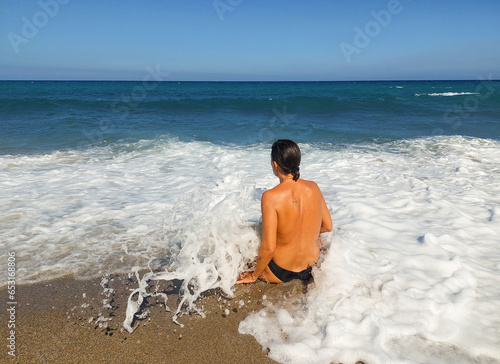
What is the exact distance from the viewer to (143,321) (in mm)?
2613

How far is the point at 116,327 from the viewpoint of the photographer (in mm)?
2551

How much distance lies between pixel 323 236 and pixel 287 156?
142 cm

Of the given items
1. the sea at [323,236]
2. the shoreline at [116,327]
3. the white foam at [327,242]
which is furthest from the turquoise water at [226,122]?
the shoreline at [116,327]

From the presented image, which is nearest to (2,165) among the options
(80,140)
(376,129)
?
(80,140)

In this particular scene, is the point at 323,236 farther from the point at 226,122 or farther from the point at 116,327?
the point at 226,122

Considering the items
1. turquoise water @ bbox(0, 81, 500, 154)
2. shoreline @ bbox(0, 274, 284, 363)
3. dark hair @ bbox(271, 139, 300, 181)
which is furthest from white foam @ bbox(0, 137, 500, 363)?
turquoise water @ bbox(0, 81, 500, 154)

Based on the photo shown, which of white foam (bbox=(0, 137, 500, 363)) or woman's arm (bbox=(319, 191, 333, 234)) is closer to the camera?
white foam (bbox=(0, 137, 500, 363))

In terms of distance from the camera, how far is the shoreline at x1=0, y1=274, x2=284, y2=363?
231cm

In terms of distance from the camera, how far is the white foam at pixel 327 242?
248 centimetres

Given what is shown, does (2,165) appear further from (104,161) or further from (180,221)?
(180,221)

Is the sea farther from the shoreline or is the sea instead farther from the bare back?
the bare back

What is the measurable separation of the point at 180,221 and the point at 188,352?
225 centimetres
